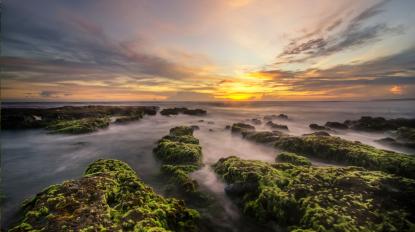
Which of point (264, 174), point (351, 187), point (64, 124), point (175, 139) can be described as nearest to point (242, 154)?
point (175, 139)

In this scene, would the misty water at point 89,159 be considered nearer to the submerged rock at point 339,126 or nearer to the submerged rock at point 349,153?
the submerged rock at point 349,153

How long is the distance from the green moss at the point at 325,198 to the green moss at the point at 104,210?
2.78 metres

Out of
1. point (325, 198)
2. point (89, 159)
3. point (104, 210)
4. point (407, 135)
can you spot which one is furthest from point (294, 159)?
point (407, 135)

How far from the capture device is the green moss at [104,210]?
5651 mm

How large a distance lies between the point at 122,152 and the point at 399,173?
1869 centimetres

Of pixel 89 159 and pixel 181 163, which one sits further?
pixel 89 159

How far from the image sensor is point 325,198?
7340mm

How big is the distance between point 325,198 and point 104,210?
7463 mm

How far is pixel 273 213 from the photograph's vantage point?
24.4 ft

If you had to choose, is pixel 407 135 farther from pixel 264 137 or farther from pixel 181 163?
pixel 181 163

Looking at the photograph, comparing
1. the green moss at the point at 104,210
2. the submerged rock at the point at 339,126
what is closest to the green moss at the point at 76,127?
the green moss at the point at 104,210

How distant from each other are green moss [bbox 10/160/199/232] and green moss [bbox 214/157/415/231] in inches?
110

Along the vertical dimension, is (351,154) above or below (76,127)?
above

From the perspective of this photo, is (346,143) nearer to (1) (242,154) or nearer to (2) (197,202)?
(1) (242,154)
